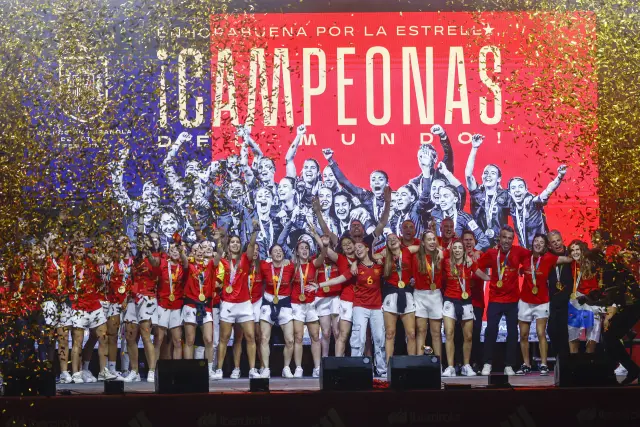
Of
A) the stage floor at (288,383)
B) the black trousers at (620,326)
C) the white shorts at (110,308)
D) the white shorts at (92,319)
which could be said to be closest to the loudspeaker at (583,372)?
the black trousers at (620,326)

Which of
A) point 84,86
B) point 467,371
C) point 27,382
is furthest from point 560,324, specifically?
point 27,382

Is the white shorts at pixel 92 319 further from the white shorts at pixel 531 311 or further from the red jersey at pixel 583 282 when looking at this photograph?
the red jersey at pixel 583 282

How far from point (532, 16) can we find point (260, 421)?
18.2 feet

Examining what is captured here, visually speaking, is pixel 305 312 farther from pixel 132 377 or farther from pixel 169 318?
pixel 132 377

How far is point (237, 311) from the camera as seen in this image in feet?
29.8

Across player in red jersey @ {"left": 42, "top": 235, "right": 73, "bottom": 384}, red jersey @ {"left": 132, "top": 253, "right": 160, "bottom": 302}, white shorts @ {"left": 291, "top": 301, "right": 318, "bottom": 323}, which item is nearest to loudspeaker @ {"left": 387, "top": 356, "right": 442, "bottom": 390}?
player in red jersey @ {"left": 42, "top": 235, "right": 73, "bottom": 384}

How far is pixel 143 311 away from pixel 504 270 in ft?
12.1

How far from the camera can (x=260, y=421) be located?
20.0ft

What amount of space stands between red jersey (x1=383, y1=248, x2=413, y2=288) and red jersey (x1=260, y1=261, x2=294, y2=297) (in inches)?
40.4

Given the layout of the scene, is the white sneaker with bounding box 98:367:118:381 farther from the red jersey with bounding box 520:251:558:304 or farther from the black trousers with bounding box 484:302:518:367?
the red jersey with bounding box 520:251:558:304

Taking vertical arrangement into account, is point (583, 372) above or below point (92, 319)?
below

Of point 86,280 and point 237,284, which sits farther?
point 237,284

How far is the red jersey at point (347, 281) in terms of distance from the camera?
9195 mm

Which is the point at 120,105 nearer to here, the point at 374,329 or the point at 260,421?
the point at 374,329
